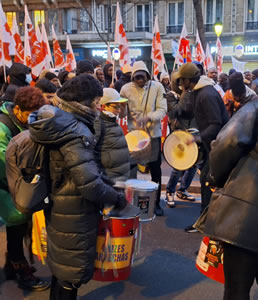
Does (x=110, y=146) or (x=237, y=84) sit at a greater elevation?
(x=237, y=84)

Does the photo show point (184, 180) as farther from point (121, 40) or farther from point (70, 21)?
point (70, 21)

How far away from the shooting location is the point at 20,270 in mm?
3514

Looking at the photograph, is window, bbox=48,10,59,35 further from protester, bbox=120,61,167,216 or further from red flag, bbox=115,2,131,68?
protester, bbox=120,61,167,216

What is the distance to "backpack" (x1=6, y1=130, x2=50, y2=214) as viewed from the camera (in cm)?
251

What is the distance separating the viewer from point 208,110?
14.1ft

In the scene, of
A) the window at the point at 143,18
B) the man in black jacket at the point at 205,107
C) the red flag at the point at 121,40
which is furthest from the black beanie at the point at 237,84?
the window at the point at 143,18

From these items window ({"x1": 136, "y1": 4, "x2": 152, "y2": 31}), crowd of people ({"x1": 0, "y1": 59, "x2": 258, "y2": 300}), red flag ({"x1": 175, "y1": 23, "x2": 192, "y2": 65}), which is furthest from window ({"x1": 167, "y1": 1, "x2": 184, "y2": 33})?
crowd of people ({"x1": 0, "y1": 59, "x2": 258, "y2": 300})

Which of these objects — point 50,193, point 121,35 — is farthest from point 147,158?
point 121,35

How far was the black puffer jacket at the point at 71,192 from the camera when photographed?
2432mm

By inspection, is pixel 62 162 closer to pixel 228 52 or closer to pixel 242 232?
pixel 242 232

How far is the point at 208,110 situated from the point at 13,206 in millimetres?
2272

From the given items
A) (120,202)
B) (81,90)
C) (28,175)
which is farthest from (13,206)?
(81,90)

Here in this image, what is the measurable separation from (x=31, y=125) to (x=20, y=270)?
1641 mm

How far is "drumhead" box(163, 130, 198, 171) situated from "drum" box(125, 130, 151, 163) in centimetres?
25
